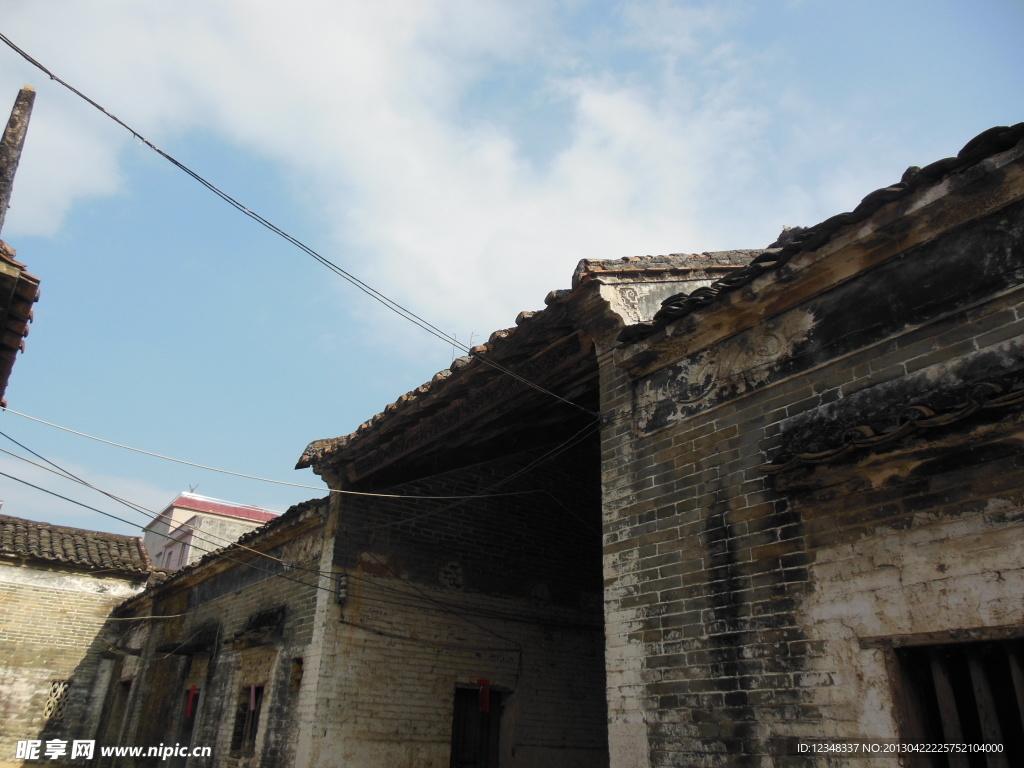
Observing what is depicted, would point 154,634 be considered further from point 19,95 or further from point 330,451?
point 19,95

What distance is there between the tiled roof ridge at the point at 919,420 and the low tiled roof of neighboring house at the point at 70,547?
1754cm

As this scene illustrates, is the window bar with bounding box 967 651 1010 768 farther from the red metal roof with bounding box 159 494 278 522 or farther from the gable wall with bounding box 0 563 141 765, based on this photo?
the red metal roof with bounding box 159 494 278 522

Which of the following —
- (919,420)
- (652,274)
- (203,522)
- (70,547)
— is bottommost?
(919,420)

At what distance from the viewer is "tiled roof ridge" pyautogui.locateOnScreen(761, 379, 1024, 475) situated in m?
3.47

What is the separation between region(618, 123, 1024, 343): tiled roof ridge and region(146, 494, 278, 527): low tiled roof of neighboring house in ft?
89.0

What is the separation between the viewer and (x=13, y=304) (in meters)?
5.11

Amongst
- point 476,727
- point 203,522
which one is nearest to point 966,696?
point 476,727

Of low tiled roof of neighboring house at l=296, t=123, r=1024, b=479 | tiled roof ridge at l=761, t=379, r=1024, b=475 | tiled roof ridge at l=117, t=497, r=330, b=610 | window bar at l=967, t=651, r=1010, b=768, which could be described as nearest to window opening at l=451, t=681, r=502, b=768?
tiled roof ridge at l=117, t=497, r=330, b=610

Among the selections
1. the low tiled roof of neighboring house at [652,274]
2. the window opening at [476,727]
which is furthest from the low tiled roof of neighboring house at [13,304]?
the window opening at [476,727]

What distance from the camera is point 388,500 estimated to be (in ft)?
31.2

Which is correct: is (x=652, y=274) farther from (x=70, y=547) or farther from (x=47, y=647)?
(x=70, y=547)

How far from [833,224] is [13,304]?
17.8ft

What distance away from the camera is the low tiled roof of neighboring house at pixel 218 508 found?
2895 centimetres

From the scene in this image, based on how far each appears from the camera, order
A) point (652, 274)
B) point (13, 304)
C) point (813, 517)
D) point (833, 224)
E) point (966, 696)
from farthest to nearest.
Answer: point (652, 274) < point (13, 304) < point (833, 224) < point (813, 517) < point (966, 696)
